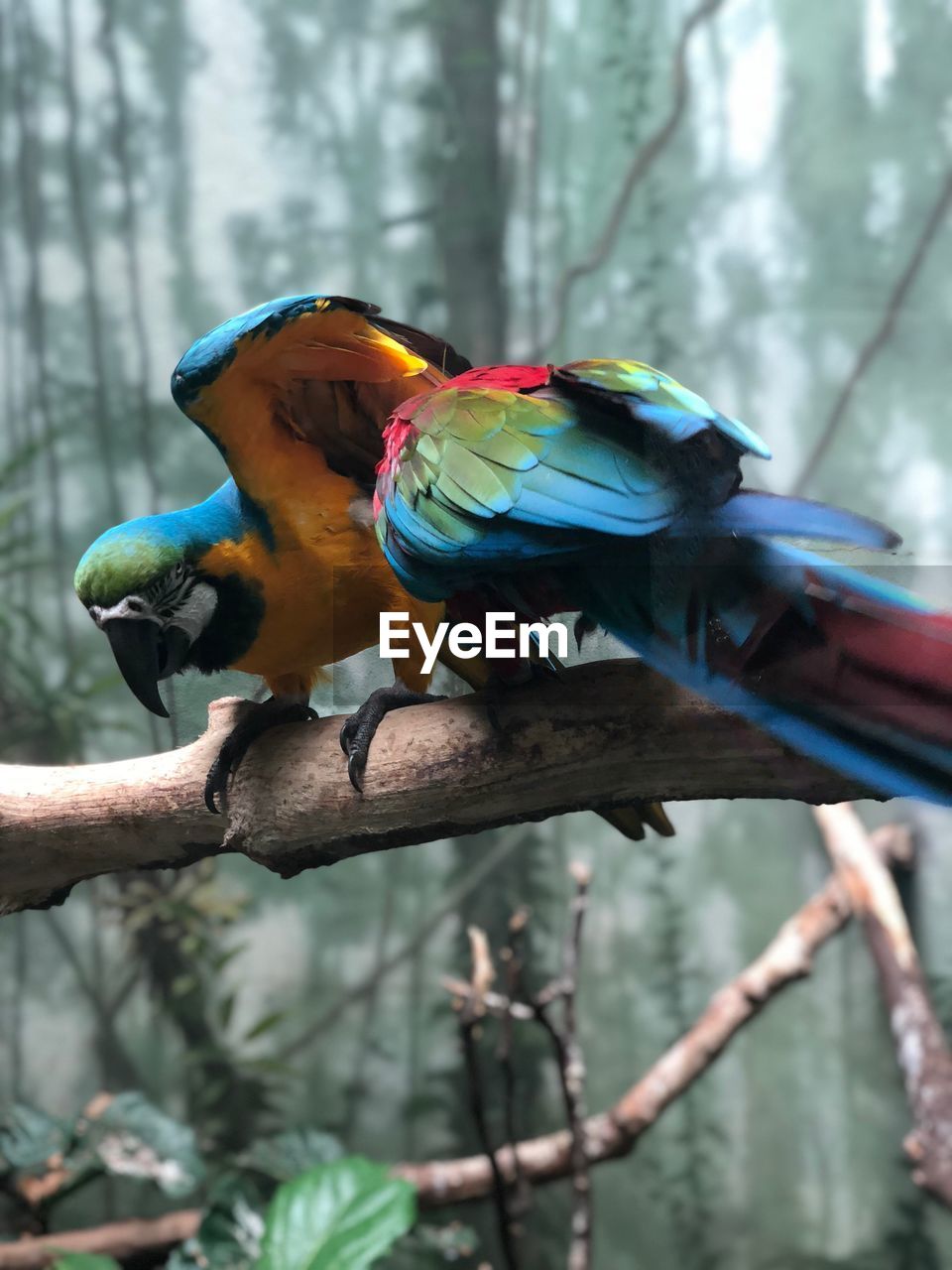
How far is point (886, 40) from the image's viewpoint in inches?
61.7

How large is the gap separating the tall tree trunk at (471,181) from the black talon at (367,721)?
3.93 feet

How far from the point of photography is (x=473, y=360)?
1665mm

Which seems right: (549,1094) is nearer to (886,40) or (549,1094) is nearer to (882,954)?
(882,954)

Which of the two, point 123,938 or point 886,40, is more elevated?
point 886,40

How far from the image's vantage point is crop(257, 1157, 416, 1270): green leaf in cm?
100

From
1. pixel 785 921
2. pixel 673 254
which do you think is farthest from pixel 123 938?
pixel 673 254

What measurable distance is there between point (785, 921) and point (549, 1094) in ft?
1.69

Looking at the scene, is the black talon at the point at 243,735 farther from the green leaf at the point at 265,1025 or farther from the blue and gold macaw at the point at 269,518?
the green leaf at the point at 265,1025

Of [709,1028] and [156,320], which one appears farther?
[156,320]

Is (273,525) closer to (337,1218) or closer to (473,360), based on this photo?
(337,1218)

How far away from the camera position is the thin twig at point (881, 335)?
5.14ft

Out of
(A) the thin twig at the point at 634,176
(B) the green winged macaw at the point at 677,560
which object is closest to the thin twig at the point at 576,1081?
(B) the green winged macaw at the point at 677,560

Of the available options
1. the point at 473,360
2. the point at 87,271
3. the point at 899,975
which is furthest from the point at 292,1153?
the point at 87,271

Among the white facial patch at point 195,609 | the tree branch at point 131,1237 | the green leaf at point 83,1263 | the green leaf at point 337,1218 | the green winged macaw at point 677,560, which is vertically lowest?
the tree branch at point 131,1237
